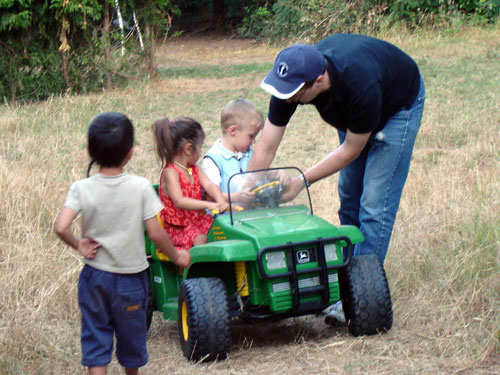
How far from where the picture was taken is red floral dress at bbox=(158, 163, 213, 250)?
425cm

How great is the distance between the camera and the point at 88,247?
3.30 m

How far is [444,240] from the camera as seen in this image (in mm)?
5273

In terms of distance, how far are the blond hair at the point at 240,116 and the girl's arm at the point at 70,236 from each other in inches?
60.2

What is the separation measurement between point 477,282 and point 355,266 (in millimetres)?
945

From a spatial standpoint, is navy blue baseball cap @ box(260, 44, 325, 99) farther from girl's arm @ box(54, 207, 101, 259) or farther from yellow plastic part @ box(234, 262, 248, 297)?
girl's arm @ box(54, 207, 101, 259)

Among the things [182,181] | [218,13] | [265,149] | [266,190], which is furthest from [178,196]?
[218,13]

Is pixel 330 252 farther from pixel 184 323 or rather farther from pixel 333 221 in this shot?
pixel 333 221

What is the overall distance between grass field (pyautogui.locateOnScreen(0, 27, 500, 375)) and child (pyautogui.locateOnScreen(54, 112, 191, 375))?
0.55 m

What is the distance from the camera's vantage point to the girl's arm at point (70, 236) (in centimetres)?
320

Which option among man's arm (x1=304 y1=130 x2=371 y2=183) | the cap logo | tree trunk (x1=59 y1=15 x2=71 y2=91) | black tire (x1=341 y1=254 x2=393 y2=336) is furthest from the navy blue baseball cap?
tree trunk (x1=59 y1=15 x2=71 y2=91)

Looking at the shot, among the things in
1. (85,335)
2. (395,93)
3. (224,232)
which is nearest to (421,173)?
(395,93)

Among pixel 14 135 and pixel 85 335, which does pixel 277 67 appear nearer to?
pixel 85 335

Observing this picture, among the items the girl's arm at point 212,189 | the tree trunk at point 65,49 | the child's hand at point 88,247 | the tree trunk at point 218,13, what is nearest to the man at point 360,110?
the girl's arm at point 212,189

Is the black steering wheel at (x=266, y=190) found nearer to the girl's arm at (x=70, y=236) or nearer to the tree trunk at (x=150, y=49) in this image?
the girl's arm at (x=70, y=236)
